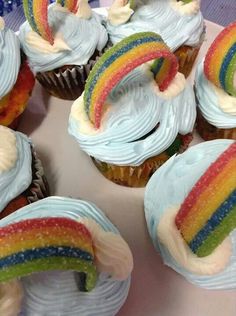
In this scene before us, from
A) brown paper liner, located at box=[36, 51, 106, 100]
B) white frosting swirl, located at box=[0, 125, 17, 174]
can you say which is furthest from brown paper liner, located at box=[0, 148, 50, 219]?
brown paper liner, located at box=[36, 51, 106, 100]

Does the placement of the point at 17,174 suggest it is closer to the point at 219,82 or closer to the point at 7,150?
the point at 7,150

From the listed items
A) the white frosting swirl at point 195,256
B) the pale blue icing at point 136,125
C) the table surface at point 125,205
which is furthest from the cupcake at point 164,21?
the white frosting swirl at point 195,256

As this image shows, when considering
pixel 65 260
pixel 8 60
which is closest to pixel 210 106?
pixel 8 60

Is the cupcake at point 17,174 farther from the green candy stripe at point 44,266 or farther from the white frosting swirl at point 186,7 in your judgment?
the white frosting swirl at point 186,7

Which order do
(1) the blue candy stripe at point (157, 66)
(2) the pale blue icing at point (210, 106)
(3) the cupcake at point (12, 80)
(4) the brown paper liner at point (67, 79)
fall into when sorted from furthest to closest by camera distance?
(4) the brown paper liner at point (67, 79) < (3) the cupcake at point (12, 80) < (2) the pale blue icing at point (210, 106) < (1) the blue candy stripe at point (157, 66)

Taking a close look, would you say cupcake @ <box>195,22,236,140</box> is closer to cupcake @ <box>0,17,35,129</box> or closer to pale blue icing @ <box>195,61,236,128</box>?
pale blue icing @ <box>195,61,236,128</box>
